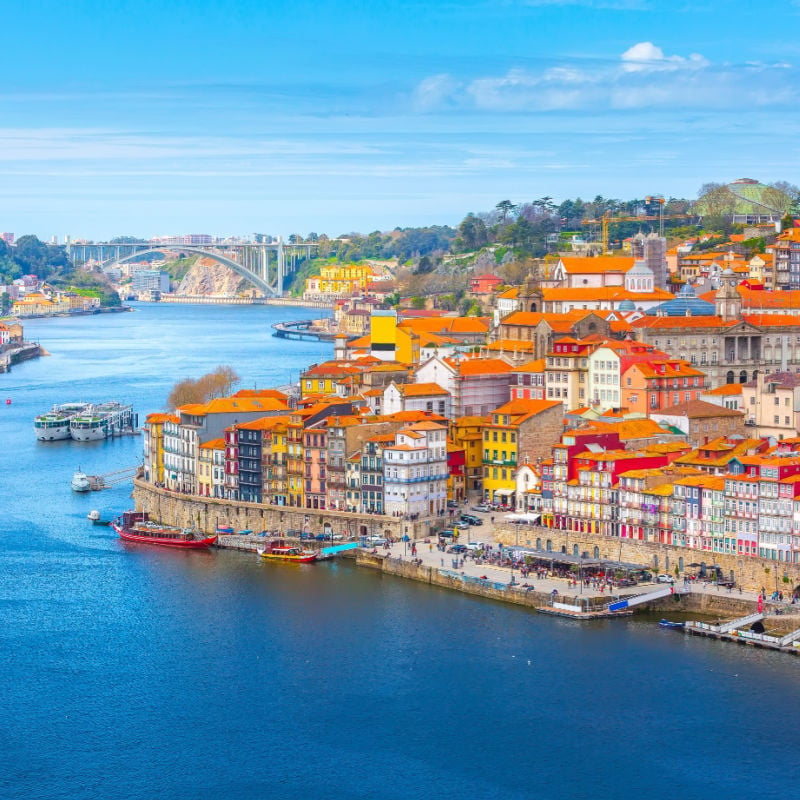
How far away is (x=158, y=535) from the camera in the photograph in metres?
50.0

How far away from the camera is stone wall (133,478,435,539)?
47.2 meters

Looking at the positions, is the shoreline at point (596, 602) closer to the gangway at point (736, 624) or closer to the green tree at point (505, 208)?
the gangway at point (736, 624)

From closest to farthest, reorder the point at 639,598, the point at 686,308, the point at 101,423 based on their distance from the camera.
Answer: the point at 639,598 → the point at 686,308 → the point at 101,423

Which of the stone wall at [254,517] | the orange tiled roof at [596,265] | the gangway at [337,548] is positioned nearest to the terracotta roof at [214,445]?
the stone wall at [254,517]

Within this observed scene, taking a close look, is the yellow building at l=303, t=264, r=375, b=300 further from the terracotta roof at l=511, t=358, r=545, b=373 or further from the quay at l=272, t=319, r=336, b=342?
the terracotta roof at l=511, t=358, r=545, b=373

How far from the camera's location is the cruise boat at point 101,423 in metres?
72.3

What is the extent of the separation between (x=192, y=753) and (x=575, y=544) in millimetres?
14667

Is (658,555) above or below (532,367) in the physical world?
below

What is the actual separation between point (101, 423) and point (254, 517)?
24266 millimetres

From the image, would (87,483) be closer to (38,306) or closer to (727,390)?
(727,390)

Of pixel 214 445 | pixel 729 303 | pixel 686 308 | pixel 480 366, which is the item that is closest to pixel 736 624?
pixel 214 445

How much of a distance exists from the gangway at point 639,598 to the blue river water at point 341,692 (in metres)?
0.46

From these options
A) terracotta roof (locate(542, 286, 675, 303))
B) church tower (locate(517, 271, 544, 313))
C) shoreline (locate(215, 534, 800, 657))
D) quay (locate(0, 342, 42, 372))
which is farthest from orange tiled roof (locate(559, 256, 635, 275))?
quay (locate(0, 342, 42, 372))

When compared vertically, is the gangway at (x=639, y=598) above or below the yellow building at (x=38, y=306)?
above
